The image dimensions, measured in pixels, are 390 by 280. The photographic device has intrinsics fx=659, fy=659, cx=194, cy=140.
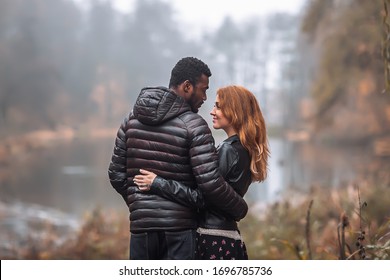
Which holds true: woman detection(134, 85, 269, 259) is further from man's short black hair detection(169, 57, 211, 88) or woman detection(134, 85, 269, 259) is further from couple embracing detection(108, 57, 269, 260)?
man's short black hair detection(169, 57, 211, 88)

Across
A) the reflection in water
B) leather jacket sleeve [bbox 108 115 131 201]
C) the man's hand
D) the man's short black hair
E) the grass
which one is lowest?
the man's hand

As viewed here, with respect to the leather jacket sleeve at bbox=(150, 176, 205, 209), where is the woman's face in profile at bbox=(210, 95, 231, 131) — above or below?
above

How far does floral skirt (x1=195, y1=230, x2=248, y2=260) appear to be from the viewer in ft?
7.29

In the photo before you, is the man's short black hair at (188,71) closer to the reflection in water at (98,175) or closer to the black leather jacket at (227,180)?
the black leather jacket at (227,180)

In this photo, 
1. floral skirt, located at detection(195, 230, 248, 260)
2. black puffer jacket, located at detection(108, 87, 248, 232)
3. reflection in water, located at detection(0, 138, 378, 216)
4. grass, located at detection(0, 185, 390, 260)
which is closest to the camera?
black puffer jacket, located at detection(108, 87, 248, 232)

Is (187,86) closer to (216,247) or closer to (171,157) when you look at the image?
(171,157)

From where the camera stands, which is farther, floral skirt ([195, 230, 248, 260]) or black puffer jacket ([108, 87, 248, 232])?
floral skirt ([195, 230, 248, 260])

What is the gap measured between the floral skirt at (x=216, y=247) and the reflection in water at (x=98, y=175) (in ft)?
11.2

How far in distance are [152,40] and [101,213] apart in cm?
156

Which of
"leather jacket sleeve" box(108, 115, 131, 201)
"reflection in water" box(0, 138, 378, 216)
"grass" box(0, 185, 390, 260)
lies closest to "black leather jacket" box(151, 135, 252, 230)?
"leather jacket sleeve" box(108, 115, 131, 201)

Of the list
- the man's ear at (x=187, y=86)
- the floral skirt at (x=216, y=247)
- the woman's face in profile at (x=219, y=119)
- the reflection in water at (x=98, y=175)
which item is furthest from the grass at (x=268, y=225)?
the man's ear at (x=187, y=86)

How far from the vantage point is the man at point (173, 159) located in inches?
83.3

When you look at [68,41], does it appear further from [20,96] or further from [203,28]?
[203,28]
